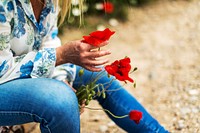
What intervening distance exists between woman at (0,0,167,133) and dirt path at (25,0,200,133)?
0.80 m

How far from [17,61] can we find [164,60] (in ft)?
5.56

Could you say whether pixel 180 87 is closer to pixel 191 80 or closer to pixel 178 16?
pixel 191 80

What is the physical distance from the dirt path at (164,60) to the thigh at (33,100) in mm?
830

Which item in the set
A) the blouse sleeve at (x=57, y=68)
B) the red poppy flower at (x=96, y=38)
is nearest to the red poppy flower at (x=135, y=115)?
the blouse sleeve at (x=57, y=68)

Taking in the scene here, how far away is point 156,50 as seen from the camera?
129 inches

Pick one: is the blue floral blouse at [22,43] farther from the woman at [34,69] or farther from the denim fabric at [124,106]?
the denim fabric at [124,106]

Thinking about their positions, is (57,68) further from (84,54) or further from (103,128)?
(103,128)

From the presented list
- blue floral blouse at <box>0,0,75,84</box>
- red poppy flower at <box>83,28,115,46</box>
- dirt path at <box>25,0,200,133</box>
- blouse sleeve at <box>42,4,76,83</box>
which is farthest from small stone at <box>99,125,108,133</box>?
red poppy flower at <box>83,28,115,46</box>

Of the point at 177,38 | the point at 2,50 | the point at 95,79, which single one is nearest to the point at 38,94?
the point at 2,50

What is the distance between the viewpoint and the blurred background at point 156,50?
2381mm

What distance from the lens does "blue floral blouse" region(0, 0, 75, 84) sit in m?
1.53

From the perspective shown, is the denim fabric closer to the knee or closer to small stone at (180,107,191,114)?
the knee

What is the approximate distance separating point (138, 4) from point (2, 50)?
104 inches

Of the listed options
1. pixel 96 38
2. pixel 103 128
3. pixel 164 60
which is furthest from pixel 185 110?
pixel 96 38
